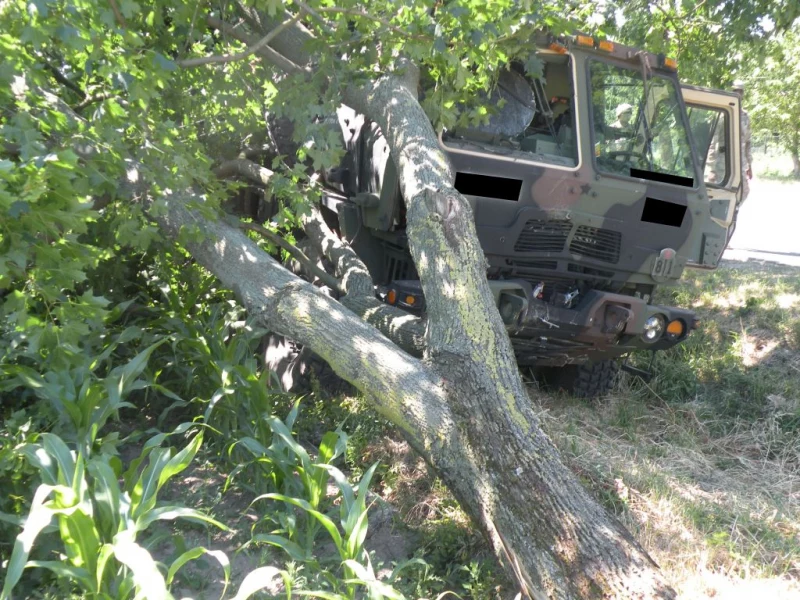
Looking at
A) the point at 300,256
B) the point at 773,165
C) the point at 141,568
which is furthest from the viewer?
the point at 773,165

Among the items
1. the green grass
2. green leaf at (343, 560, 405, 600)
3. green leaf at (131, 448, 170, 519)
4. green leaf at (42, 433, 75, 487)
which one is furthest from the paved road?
green leaf at (42, 433, 75, 487)

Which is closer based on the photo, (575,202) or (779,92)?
(575,202)

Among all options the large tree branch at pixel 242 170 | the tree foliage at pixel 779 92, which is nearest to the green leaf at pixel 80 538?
the large tree branch at pixel 242 170

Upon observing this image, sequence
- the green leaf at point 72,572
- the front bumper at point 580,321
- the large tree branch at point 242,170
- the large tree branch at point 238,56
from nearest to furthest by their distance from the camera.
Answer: the green leaf at point 72,572
the large tree branch at point 238,56
the front bumper at point 580,321
the large tree branch at point 242,170

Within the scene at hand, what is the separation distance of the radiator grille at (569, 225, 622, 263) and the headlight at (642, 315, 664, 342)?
0.41 meters

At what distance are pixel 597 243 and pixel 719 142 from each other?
5.05 feet

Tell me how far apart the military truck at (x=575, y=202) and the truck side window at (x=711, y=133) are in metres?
0.23

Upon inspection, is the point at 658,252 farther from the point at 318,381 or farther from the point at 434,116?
the point at 318,381

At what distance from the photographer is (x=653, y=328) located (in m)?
5.01

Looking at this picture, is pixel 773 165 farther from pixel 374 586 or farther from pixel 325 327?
pixel 374 586

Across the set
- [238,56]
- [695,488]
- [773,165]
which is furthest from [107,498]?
[773,165]

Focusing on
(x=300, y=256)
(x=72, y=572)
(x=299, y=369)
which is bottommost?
(x=299, y=369)

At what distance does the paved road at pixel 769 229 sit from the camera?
1215 cm

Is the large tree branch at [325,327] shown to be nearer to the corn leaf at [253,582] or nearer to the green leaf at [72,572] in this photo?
the corn leaf at [253,582]
